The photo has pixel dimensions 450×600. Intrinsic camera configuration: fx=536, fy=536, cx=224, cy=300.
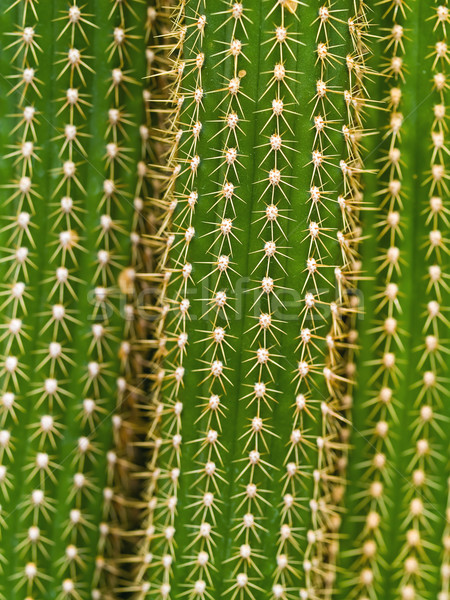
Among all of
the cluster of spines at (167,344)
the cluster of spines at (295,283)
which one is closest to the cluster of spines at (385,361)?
the cluster of spines at (295,283)

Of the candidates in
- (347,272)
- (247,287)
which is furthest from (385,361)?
(247,287)

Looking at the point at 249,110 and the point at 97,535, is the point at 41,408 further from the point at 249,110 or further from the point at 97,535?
the point at 249,110

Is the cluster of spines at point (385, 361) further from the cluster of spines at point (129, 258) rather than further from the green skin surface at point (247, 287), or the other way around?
the cluster of spines at point (129, 258)

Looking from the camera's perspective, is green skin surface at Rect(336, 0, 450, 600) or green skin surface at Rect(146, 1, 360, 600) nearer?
green skin surface at Rect(146, 1, 360, 600)

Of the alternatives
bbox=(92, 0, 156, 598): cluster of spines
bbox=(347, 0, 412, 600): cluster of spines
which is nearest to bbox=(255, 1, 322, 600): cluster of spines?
bbox=(347, 0, 412, 600): cluster of spines

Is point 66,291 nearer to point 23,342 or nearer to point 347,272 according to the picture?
point 23,342

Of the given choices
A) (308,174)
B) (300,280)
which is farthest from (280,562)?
(308,174)

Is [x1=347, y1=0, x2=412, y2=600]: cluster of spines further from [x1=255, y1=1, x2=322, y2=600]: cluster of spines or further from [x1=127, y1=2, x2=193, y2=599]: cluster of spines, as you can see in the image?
[x1=127, y1=2, x2=193, y2=599]: cluster of spines
